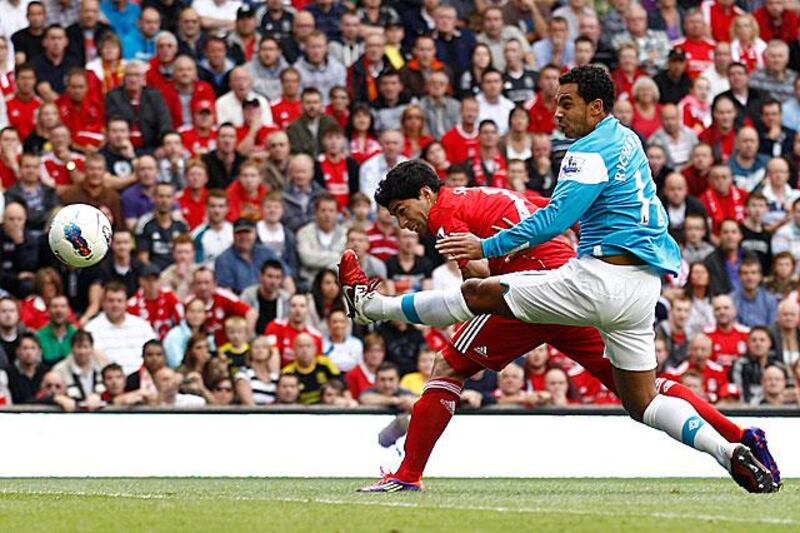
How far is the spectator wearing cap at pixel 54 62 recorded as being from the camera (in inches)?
728

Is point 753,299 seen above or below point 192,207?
below

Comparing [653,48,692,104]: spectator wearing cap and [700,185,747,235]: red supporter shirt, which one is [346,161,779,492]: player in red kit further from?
[653,48,692,104]: spectator wearing cap

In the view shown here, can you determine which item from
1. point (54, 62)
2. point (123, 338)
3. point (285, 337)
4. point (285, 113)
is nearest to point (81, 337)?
point (123, 338)

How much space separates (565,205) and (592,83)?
2.62ft

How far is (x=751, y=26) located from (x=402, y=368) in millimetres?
7357

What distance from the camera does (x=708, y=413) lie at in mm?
10234

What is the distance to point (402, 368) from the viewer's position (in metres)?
16.3

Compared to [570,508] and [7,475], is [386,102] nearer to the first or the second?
[7,475]

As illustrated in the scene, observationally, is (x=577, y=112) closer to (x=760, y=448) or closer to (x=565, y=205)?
(x=565, y=205)

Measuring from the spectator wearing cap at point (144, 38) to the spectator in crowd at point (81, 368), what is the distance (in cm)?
477

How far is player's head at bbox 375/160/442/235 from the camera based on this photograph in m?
10.2

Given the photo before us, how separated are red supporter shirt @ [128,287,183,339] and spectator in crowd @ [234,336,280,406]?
3.25ft

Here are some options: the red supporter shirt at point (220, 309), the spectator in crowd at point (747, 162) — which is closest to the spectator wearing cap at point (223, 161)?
the red supporter shirt at point (220, 309)

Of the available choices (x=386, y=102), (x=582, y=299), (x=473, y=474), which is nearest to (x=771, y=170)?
(x=386, y=102)
